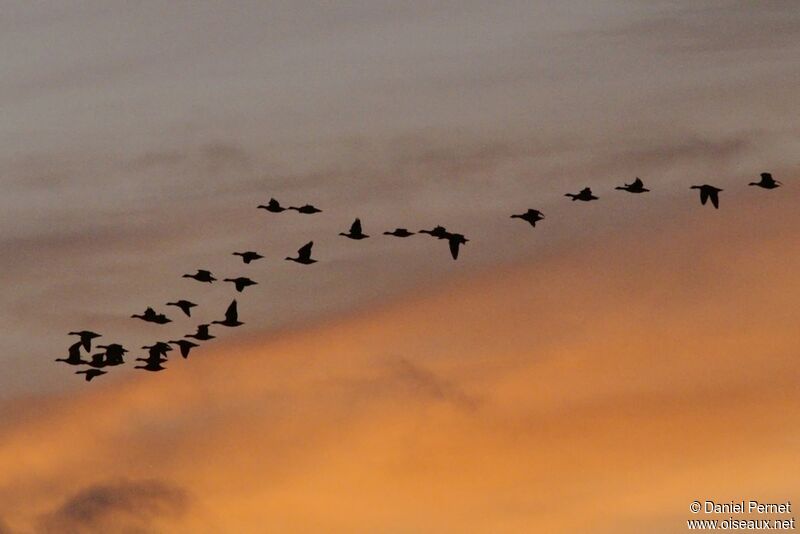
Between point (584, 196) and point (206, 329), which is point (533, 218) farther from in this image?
point (206, 329)

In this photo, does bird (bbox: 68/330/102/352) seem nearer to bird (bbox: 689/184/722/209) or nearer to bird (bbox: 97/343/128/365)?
bird (bbox: 97/343/128/365)

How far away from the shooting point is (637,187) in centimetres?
17925

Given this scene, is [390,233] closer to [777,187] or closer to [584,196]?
[584,196]

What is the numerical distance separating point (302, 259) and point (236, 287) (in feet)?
33.3

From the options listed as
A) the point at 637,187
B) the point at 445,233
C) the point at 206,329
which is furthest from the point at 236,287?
the point at 637,187

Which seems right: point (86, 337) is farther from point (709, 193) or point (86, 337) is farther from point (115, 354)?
point (709, 193)

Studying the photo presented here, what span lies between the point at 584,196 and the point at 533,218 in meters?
5.01

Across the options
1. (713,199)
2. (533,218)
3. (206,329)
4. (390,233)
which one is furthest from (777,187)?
(206,329)

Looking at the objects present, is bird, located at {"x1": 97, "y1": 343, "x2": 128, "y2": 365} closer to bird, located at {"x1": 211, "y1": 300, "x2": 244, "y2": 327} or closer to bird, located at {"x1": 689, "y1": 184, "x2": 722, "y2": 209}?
bird, located at {"x1": 211, "y1": 300, "x2": 244, "y2": 327}

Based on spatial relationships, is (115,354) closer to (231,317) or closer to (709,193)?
(231,317)

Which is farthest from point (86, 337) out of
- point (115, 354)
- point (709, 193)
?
point (709, 193)

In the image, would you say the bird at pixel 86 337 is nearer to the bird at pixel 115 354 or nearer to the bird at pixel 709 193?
the bird at pixel 115 354

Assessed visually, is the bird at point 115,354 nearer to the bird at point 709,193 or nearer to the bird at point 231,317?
the bird at point 231,317

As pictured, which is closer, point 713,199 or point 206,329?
point 713,199
